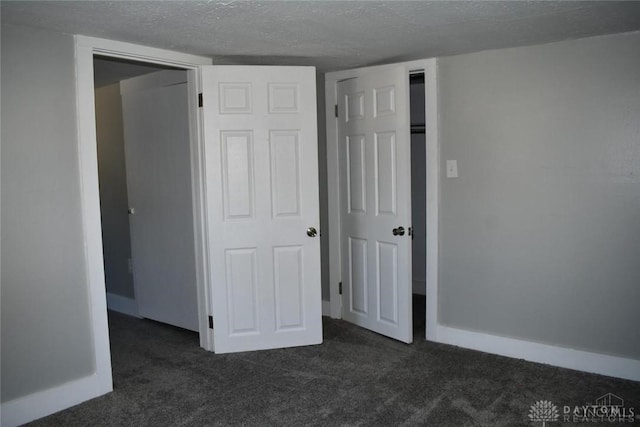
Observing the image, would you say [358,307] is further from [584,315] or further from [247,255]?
[584,315]

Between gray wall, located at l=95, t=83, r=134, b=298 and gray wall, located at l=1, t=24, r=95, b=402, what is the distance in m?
1.81

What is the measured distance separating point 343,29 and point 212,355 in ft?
7.56

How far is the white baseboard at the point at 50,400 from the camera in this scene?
271 centimetres

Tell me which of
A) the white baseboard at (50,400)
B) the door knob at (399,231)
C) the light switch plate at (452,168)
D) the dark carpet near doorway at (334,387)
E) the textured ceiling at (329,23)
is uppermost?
the textured ceiling at (329,23)

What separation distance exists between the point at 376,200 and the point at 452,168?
23.5 inches

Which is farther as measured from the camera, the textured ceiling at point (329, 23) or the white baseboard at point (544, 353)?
the white baseboard at point (544, 353)

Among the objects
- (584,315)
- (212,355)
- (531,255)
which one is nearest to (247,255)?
(212,355)

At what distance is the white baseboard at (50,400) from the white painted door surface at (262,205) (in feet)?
2.87

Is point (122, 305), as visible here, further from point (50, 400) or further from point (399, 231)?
point (399, 231)

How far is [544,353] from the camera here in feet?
11.2

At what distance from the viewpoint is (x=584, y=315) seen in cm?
325

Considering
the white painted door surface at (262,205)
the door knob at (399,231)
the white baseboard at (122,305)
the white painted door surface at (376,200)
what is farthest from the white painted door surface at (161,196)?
the door knob at (399,231)

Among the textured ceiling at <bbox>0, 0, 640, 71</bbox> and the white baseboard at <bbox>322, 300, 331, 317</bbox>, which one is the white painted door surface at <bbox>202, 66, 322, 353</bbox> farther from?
the white baseboard at <bbox>322, 300, 331, 317</bbox>

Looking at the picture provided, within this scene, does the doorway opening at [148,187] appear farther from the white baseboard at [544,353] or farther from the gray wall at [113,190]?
the white baseboard at [544,353]
